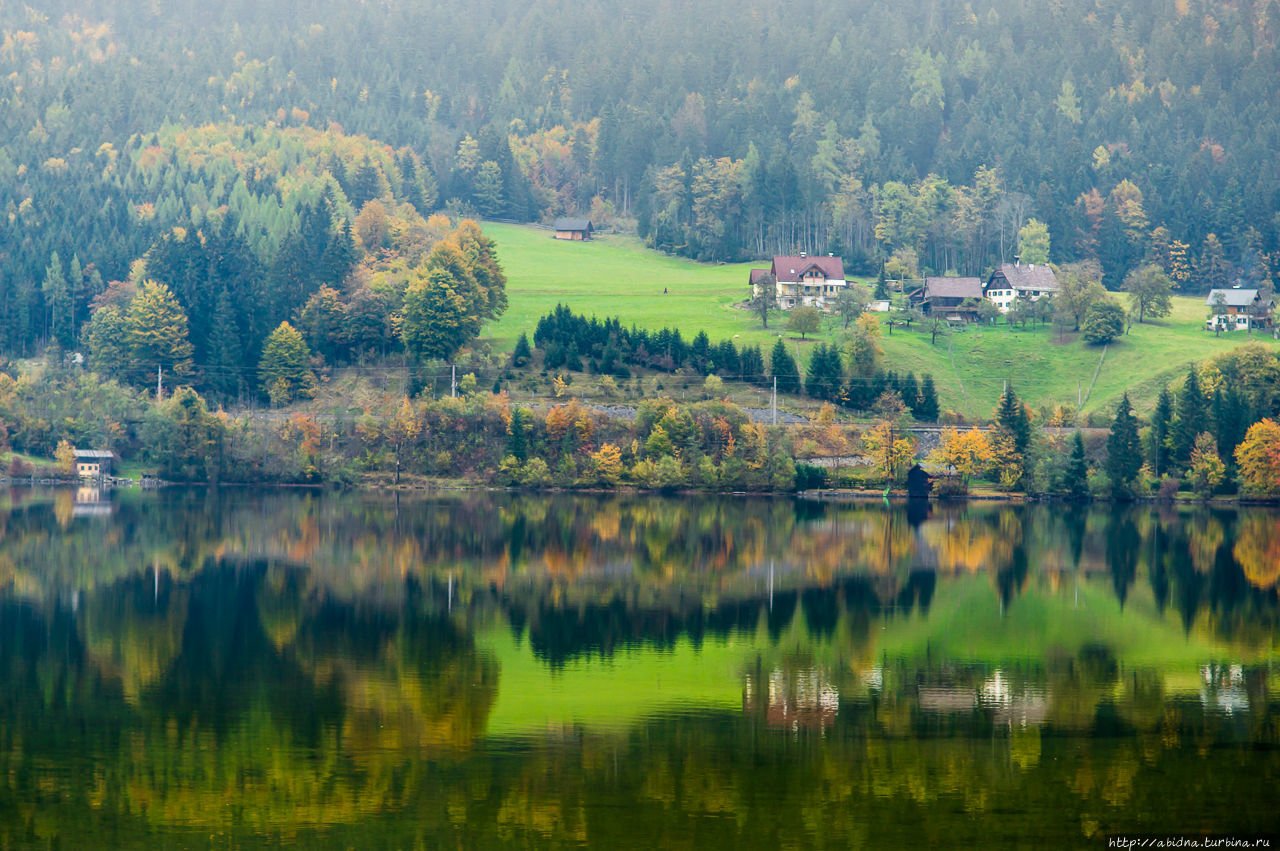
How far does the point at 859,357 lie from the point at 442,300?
28046mm

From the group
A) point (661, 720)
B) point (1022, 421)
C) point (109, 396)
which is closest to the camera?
point (661, 720)

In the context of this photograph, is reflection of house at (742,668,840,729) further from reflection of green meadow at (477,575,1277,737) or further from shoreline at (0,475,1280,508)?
shoreline at (0,475,1280,508)

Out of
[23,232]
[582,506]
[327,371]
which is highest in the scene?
[23,232]

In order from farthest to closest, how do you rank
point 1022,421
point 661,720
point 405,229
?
1. point 405,229
2. point 1022,421
3. point 661,720

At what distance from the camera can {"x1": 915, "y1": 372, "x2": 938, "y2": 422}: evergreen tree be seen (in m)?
88.8

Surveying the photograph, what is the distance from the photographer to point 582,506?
2783 inches

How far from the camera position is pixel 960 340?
343ft

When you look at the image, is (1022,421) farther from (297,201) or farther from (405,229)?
(297,201)

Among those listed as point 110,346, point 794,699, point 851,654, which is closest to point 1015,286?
point 110,346

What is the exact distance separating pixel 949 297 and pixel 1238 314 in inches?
852

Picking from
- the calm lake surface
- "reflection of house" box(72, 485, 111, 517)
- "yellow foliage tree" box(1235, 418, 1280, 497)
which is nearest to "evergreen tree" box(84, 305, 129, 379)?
"reflection of house" box(72, 485, 111, 517)

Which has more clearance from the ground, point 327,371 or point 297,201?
point 297,201

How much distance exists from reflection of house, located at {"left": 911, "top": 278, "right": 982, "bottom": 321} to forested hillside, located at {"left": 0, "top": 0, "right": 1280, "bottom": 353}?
31.3ft

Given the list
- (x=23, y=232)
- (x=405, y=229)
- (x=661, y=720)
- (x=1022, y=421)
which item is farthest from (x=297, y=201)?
(x=661, y=720)
